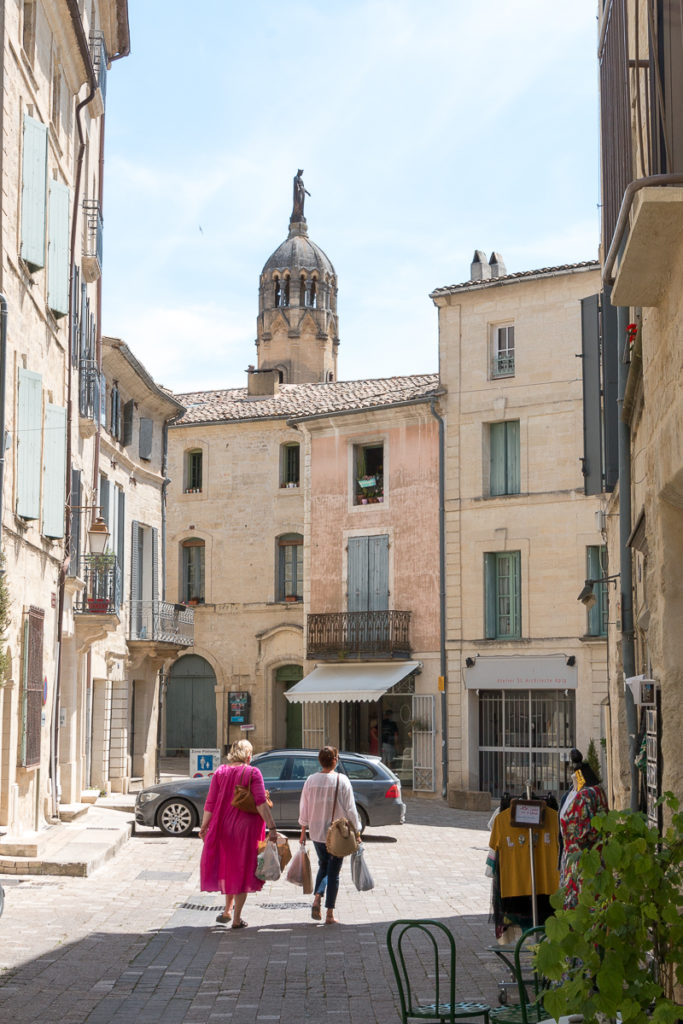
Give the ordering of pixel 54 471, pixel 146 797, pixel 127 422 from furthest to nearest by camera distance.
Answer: pixel 127 422 → pixel 146 797 → pixel 54 471

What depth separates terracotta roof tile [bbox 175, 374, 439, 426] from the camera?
1378 inches

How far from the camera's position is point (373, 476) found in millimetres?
34594

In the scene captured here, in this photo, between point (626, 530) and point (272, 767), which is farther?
point (272, 767)

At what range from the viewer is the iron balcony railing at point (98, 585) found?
2288 centimetres

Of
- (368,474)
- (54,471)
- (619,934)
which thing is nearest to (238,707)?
(368,474)

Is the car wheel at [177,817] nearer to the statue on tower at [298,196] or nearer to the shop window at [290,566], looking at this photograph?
the shop window at [290,566]

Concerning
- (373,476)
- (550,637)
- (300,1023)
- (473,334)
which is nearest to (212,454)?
(373,476)

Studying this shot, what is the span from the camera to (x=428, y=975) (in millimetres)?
9688

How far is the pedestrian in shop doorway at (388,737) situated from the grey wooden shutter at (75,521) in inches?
502

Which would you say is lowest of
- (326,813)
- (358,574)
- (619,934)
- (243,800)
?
(326,813)

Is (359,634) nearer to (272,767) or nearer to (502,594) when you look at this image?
(502,594)

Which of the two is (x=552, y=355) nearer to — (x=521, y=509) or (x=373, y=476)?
(x=521, y=509)

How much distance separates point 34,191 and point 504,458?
682 inches

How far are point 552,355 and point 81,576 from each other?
44.1 feet
